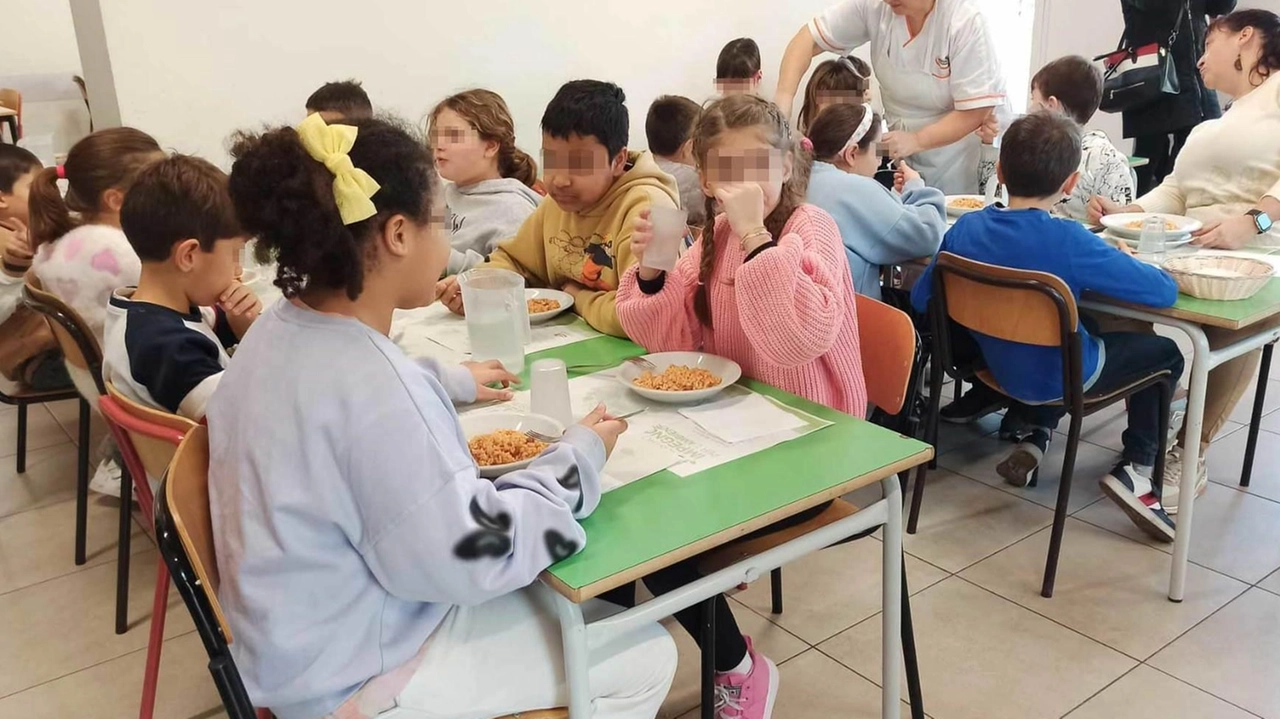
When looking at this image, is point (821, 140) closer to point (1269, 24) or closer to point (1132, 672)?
point (1269, 24)

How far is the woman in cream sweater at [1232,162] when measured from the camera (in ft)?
8.55

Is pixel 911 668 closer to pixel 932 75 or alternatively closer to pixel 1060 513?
pixel 1060 513

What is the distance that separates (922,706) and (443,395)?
46.1 inches

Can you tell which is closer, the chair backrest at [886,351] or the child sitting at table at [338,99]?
the chair backrest at [886,351]

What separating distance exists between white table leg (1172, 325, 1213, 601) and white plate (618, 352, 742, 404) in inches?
43.2

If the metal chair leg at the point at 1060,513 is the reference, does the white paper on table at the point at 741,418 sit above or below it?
above

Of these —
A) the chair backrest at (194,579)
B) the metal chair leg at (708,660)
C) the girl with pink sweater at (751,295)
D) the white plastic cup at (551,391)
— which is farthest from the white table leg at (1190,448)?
the chair backrest at (194,579)

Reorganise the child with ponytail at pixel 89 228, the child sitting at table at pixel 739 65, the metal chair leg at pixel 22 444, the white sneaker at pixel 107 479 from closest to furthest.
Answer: the child with ponytail at pixel 89 228 → the white sneaker at pixel 107 479 → the metal chair leg at pixel 22 444 → the child sitting at table at pixel 739 65

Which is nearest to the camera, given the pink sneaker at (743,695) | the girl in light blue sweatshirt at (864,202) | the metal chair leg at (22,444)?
the pink sneaker at (743,695)

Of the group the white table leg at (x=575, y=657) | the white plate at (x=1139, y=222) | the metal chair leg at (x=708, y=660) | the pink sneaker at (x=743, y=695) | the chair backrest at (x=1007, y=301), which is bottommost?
the pink sneaker at (x=743, y=695)

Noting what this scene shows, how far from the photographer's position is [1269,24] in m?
2.70

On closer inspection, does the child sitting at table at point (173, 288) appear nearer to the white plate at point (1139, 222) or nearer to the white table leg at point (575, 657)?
the white table leg at point (575, 657)

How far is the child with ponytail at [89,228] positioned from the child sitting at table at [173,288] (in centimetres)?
46

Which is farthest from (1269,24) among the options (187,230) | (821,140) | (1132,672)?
(187,230)
